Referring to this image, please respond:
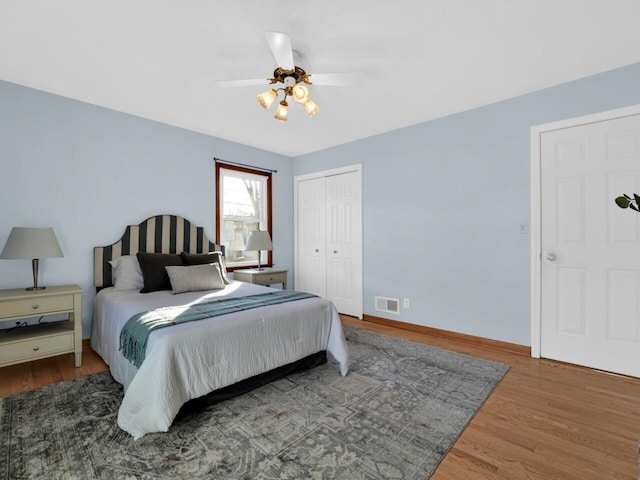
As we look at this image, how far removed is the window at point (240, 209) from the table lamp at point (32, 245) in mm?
1827

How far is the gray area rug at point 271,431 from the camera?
155cm

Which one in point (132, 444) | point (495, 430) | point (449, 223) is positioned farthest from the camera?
point (449, 223)

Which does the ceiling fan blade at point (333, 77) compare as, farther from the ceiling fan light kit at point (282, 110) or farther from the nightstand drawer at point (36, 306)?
the nightstand drawer at point (36, 306)

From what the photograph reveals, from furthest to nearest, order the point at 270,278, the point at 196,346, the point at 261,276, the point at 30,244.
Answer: the point at 270,278
the point at 261,276
the point at 30,244
the point at 196,346

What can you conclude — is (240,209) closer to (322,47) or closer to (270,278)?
(270,278)

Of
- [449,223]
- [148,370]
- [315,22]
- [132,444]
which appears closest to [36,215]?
[148,370]

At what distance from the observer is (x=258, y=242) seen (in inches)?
167

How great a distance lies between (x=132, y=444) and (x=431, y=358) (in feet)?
7.84

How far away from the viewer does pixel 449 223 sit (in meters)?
3.52

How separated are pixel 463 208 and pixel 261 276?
2.59 metres

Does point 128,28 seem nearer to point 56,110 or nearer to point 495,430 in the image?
point 56,110

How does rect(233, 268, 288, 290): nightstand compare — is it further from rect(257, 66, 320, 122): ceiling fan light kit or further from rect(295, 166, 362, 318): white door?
rect(257, 66, 320, 122): ceiling fan light kit

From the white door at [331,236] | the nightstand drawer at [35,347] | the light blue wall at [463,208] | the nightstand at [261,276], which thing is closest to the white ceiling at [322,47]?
the light blue wall at [463,208]

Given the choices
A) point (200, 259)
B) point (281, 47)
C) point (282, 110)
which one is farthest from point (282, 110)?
point (200, 259)
